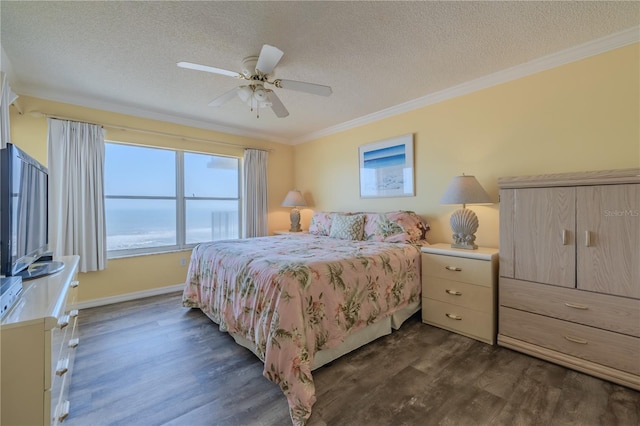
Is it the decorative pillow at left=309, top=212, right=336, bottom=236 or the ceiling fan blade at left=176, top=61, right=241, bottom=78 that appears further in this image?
the decorative pillow at left=309, top=212, right=336, bottom=236

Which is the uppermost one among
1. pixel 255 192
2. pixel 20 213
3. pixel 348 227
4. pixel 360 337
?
pixel 255 192

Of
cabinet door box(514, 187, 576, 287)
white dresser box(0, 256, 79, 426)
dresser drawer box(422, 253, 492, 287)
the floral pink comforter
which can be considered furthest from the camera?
dresser drawer box(422, 253, 492, 287)

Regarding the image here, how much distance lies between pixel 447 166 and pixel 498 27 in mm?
1395

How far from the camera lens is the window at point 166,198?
11.3 ft

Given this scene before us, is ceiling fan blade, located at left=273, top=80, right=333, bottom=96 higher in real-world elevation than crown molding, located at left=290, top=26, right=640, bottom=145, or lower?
lower

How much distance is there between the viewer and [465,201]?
8.16ft

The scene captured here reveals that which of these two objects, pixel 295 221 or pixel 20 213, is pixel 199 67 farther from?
pixel 295 221

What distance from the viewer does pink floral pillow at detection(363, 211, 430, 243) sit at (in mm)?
2990

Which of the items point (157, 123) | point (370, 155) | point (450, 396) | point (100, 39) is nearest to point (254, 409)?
point (450, 396)

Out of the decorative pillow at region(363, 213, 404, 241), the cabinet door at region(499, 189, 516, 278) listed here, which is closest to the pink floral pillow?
the decorative pillow at region(363, 213, 404, 241)

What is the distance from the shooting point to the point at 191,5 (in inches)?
66.1

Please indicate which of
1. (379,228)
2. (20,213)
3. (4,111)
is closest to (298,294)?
(20,213)

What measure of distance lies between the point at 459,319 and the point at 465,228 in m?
0.84

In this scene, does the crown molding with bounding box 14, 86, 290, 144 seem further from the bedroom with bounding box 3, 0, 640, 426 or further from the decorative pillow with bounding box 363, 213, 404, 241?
the decorative pillow with bounding box 363, 213, 404, 241
